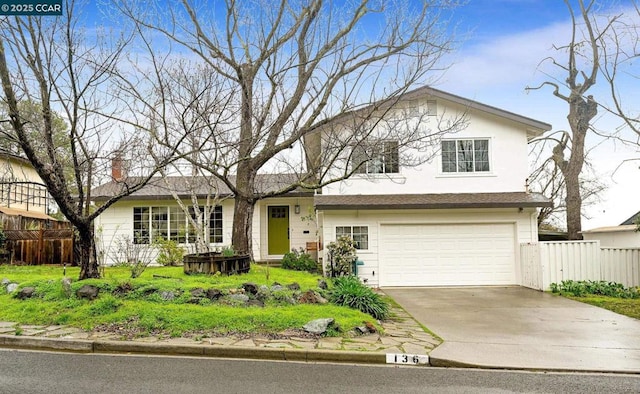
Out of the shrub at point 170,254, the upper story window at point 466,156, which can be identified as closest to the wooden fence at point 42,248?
the shrub at point 170,254

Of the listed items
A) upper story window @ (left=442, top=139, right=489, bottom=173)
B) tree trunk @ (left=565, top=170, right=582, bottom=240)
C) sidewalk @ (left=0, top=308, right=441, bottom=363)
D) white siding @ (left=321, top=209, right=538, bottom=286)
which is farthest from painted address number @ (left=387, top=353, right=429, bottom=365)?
tree trunk @ (left=565, top=170, right=582, bottom=240)

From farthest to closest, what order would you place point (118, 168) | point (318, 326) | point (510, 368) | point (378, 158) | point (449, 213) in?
1. point (449, 213)
2. point (378, 158)
3. point (118, 168)
4. point (318, 326)
5. point (510, 368)

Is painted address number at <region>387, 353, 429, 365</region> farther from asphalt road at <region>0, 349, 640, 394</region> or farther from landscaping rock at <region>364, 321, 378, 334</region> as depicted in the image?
landscaping rock at <region>364, 321, 378, 334</region>

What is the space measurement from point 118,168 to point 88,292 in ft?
12.5

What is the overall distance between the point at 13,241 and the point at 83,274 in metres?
9.19

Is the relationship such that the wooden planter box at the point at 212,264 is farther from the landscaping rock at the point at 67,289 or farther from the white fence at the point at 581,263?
the white fence at the point at 581,263

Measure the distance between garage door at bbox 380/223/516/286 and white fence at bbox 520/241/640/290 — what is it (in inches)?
57.8

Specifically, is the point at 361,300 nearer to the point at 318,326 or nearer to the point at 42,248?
the point at 318,326

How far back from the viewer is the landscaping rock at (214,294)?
29.7 feet

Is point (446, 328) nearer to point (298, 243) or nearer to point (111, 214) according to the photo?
point (298, 243)

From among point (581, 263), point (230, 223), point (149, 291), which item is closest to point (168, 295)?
point (149, 291)

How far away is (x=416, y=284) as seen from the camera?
1519 centimetres

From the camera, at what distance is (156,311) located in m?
8.26

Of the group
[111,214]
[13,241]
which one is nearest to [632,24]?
[111,214]
